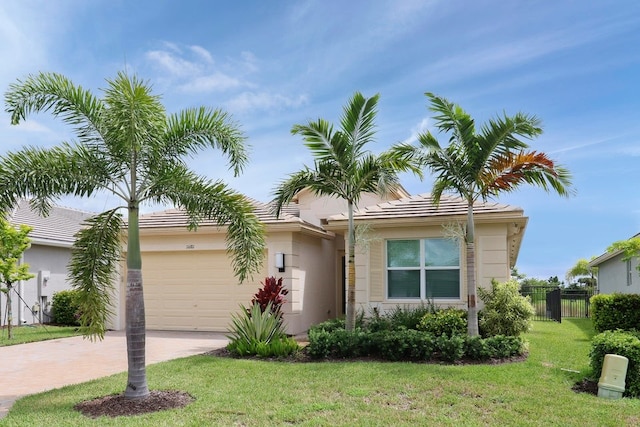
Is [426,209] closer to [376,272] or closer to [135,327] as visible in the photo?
[376,272]

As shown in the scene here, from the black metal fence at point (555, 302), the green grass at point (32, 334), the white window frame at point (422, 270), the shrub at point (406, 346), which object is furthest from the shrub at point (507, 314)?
the green grass at point (32, 334)

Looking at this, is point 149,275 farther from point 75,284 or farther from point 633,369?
point 633,369

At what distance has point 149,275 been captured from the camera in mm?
16188

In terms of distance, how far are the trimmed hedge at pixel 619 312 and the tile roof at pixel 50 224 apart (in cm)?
1635

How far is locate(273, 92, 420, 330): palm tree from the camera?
1097 cm

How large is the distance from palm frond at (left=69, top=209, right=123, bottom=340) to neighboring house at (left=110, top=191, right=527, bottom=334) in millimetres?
5338

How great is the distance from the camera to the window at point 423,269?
13.2m

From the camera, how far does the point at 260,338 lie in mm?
10898

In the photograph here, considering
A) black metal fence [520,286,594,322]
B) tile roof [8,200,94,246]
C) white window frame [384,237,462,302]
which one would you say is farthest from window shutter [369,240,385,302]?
tile roof [8,200,94,246]

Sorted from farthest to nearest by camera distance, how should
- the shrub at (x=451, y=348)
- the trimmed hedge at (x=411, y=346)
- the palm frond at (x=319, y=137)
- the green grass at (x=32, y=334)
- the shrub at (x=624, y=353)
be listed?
1. the green grass at (x=32, y=334)
2. the palm frond at (x=319, y=137)
3. the trimmed hedge at (x=411, y=346)
4. the shrub at (x=451, y=348)
5. the shrub at (x=624, y=353)

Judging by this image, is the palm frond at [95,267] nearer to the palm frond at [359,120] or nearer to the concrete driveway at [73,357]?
the concrete driveway at [73,357]

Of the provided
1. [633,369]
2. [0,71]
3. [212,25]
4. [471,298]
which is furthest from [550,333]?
[0,71]

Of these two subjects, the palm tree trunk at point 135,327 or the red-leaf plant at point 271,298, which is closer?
the palm tree trunk at point 135,327

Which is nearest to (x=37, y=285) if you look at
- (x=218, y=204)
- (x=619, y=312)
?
(x=218, y=204)
